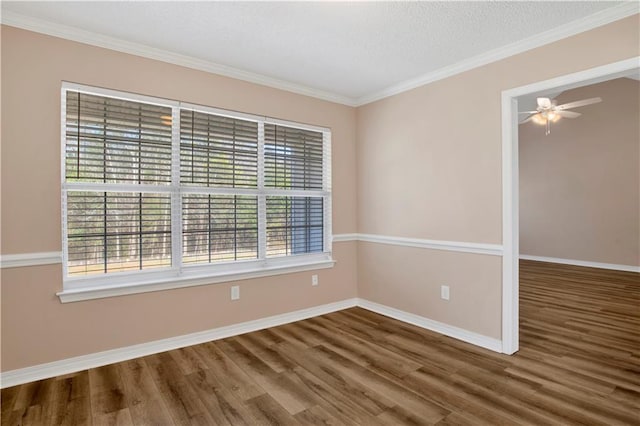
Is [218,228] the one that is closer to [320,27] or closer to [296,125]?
[296,125]

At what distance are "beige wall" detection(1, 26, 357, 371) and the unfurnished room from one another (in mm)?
12

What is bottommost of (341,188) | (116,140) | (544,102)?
(341,188)

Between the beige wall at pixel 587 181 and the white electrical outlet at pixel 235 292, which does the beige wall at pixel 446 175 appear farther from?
the beige wall at pixel 587 181

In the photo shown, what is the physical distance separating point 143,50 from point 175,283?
1958mm

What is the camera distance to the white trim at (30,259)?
2.33 metres

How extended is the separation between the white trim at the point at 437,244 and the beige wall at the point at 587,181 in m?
5.04

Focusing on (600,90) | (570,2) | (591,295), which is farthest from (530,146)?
(570,2)

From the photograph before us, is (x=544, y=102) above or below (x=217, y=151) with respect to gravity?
above

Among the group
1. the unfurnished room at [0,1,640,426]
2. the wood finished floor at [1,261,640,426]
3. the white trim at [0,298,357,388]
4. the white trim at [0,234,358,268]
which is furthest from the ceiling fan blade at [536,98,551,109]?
the white trim at [0,234,358,268]

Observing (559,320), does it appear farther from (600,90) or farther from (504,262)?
(600,90)

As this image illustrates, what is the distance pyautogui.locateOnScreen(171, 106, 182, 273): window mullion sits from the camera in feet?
9.79

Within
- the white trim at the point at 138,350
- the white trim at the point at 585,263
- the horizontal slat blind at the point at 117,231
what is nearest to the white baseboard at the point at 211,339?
the white trim at the point at 138,350

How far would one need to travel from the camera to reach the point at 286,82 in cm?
358

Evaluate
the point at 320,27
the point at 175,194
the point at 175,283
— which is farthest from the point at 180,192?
the point at 320,27
